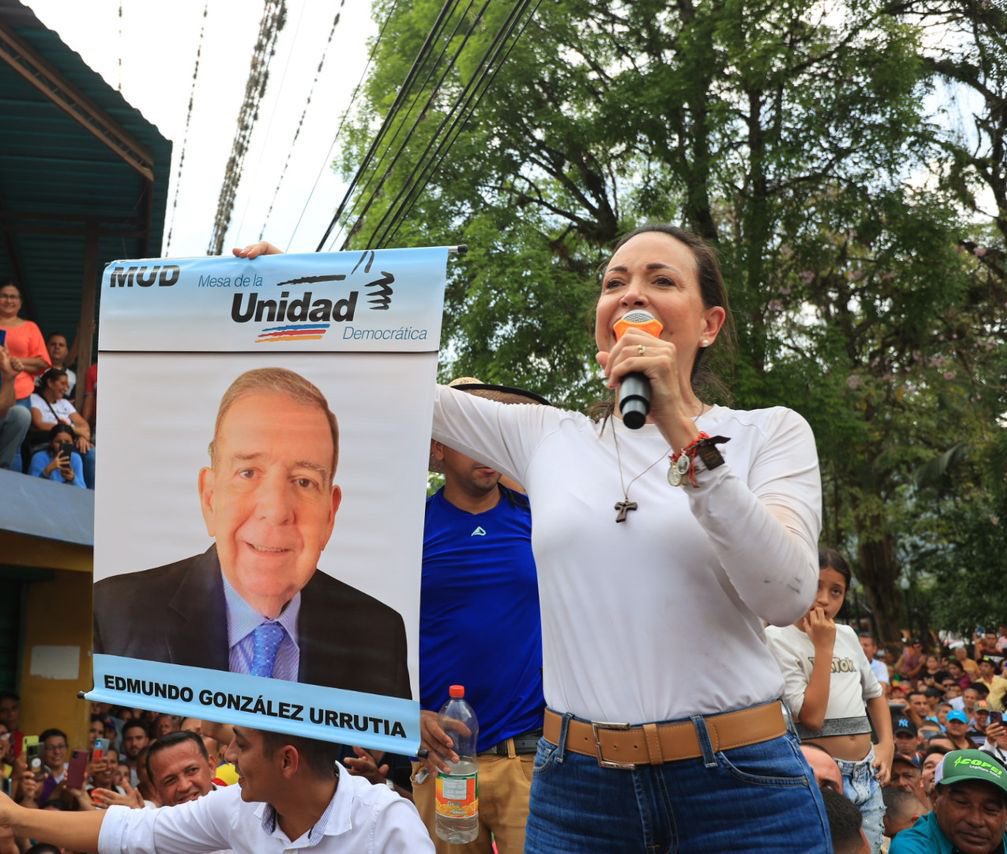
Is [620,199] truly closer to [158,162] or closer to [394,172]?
[394,172]

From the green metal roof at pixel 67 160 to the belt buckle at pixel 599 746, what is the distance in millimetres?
10189

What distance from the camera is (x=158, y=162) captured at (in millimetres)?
12969

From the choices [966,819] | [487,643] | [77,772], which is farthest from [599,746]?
[77,772]

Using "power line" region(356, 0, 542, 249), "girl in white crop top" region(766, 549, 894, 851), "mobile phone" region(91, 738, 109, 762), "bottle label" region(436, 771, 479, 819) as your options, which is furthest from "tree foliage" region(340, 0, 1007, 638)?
"bottle label" region(436, 771, 479, 819)

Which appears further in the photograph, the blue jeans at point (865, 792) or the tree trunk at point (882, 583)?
the tree trunk at point (882, 583)

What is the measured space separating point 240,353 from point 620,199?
17.4 meters

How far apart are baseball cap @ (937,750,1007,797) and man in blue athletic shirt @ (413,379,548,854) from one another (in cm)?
237

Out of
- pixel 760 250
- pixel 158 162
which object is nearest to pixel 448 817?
pixel 158 162

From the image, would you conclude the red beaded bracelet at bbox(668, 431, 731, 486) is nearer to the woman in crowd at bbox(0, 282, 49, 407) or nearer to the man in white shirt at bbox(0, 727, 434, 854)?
the man in white shirt at bbox(0, 727, 434, 854)

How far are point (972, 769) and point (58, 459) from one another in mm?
8958

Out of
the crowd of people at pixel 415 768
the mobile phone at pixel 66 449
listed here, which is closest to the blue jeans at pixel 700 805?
the crowd of people at pixel 415 768

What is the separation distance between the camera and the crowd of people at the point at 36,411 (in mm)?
10586

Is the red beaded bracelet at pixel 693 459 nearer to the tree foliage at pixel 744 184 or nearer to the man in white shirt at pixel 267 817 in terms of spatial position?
the man in white shirt at pixel 267 817

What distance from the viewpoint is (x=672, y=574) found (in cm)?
230
